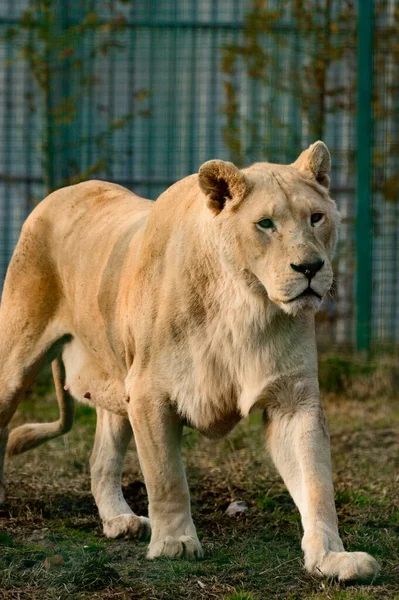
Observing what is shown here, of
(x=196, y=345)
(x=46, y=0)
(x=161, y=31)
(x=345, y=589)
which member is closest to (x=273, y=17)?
(x=161, y=31)

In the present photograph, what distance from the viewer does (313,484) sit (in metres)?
4.03

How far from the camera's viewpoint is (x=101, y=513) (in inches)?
202

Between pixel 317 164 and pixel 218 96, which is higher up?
pixel 317 164

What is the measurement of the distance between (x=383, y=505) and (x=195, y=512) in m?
0.83

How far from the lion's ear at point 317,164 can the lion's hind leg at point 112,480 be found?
5.14 feet

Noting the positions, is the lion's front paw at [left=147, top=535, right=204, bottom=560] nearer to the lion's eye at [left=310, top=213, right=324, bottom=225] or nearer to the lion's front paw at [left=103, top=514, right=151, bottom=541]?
the lion's front paw at [left=103, top=514, right=151, bottom=541]

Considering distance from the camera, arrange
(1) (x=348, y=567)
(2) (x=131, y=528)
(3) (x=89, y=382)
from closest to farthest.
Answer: (1) (x=348, y=567) → (2) (x=131, y=528) → (3) (x=89, y=382)

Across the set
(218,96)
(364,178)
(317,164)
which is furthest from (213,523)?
(218,96)

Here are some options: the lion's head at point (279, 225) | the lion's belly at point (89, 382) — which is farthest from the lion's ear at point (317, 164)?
the lion's belly at point (89, 382)

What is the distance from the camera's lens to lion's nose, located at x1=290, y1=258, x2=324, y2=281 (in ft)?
12.5

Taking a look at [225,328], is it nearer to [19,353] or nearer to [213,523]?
[213,523]

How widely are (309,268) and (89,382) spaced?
5.56 feet

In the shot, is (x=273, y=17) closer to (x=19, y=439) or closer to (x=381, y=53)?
(x=381, y=53)

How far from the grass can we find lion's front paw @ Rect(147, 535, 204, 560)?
0.05 meters
